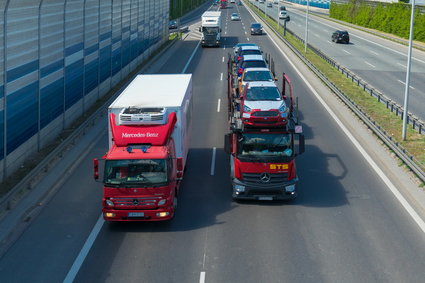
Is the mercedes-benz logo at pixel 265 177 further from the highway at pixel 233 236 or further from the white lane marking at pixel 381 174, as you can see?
the white lane marking at pixel 381 174

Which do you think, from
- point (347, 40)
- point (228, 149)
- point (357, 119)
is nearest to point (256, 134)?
point (228, 149)

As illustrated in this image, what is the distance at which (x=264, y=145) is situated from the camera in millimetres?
17547

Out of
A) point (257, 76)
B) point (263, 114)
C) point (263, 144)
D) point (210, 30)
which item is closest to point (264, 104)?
point (263, 114)

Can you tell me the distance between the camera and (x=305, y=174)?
2041 cm

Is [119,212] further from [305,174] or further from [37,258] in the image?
[305,174]

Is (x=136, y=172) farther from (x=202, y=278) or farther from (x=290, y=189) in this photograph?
(x=290, y=189)

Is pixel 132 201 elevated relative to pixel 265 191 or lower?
elevated

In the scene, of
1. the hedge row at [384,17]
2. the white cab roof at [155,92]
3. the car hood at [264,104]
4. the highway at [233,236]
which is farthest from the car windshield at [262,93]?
the hedge row at [384,17]

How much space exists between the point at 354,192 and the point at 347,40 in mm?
52348

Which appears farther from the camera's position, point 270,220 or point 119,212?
point 270,220

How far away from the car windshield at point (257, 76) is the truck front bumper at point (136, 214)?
607 inches

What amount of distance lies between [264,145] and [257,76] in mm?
12854

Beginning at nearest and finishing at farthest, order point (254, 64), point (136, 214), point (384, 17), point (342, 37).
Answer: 1. point (136, 214)
2. point (254, 64)
3. point (342, 37)
4. point (384, 17)

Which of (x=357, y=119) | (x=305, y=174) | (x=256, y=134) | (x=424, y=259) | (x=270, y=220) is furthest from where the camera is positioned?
(x=357, y=119)
